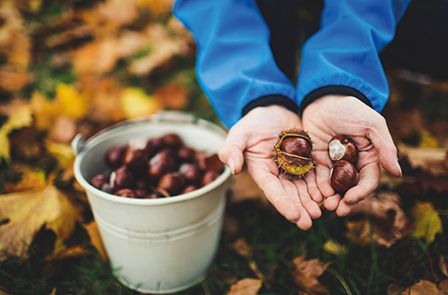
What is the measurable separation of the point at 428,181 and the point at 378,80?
750 millimetres

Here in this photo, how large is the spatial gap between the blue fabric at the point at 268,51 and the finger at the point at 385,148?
0.24 m

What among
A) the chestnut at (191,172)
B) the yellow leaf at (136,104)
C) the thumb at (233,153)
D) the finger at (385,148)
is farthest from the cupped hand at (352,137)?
the yellow leaf at (136,104)

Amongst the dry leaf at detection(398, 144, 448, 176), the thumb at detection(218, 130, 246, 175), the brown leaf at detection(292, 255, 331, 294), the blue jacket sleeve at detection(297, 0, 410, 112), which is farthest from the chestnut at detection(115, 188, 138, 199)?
the dry leaf at detection(398, 144, 448, 176)

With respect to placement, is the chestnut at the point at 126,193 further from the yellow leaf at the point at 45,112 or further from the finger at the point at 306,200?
the yellow leaf at the point at 45,112

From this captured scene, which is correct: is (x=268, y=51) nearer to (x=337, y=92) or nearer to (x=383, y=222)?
(x=337, y=92)

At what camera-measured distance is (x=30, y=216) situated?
4.76 feet

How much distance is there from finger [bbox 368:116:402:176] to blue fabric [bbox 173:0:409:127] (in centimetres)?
24

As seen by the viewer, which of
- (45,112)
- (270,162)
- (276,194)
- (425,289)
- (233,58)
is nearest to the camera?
(276,194)

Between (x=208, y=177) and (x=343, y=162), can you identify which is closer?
(x=343, y=162)

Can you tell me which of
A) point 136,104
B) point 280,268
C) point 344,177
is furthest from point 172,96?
point 344,177

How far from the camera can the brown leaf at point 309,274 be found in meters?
1.35

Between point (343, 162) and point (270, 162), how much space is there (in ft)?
1.00

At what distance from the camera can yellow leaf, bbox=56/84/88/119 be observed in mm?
2250

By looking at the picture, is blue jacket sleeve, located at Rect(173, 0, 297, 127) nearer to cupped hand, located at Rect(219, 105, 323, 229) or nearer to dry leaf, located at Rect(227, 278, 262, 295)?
cupped hand, located at Rect(219, 105, 323, 229)
